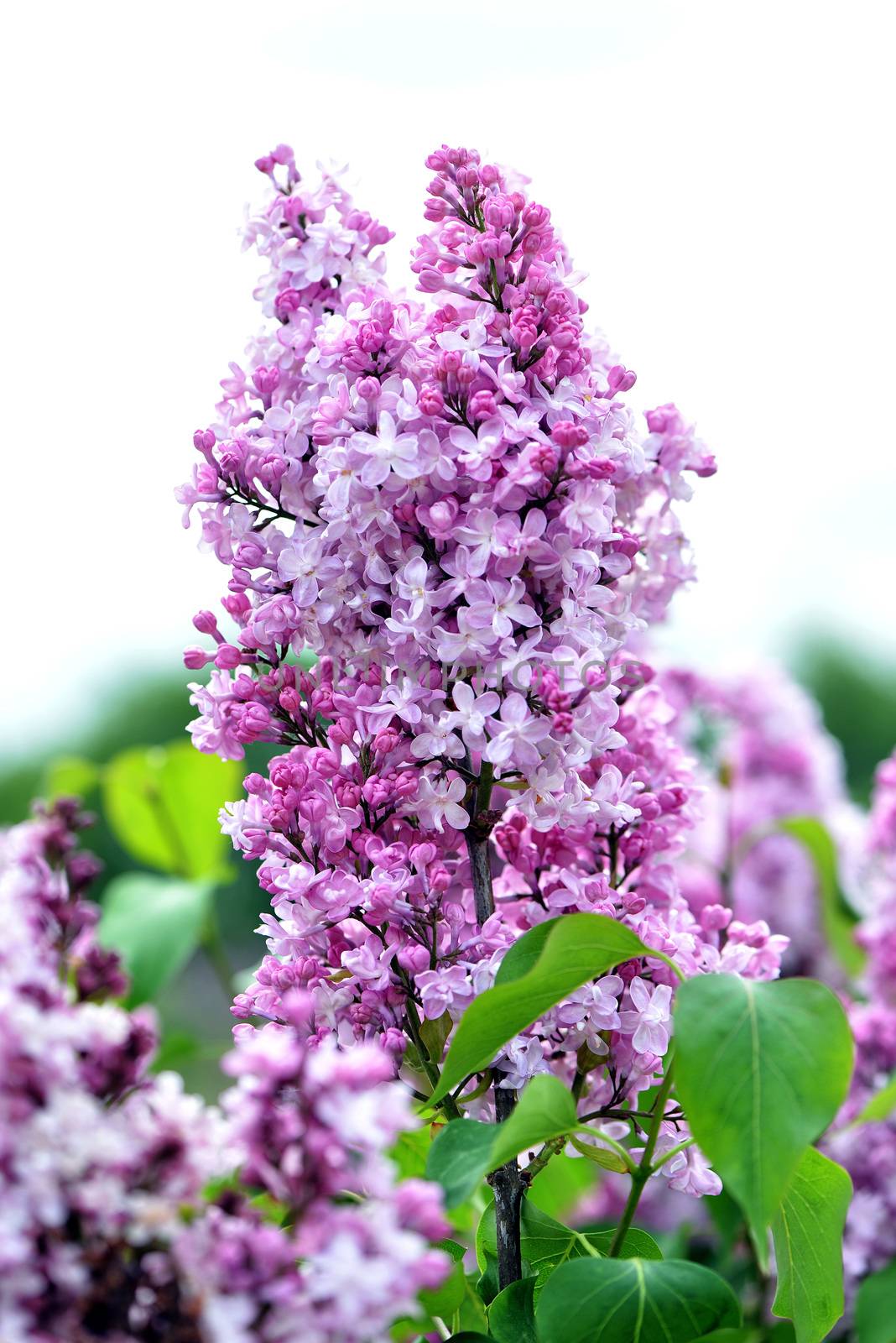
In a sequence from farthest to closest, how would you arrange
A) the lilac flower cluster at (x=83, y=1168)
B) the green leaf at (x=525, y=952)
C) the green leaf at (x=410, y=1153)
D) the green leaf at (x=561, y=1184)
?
the green leaf at (x=561, y=1184) < the green leaf at (x=410, y=1153) < the green leaf at (x=525, y=952) < the lilac flower cluster at (x=83, y=1168)

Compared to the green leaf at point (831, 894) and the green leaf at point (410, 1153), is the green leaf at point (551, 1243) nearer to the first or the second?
the green leaf at point (410, 1153)

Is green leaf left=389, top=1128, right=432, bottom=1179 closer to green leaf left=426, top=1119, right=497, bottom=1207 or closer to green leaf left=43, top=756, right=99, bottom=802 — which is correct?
green leaf left=426, top=1119, right=497, bottom=1207

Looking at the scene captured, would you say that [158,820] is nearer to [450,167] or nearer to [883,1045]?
[883,1045]

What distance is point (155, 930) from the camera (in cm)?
152

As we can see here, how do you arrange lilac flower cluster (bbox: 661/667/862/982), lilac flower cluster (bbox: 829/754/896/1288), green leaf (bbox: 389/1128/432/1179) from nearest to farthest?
1. green leaf (bbox: 389/1128/432/1179)
2. lilac flower cluster (bbox: 829/754/896/1288)
3. lilac flower cluster (bbox: 661/667/862/982)

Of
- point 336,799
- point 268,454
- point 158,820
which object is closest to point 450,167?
point 268,454

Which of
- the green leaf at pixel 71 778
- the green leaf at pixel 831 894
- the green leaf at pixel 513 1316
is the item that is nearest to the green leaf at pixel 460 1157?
the green leaf at pixel 513 1316

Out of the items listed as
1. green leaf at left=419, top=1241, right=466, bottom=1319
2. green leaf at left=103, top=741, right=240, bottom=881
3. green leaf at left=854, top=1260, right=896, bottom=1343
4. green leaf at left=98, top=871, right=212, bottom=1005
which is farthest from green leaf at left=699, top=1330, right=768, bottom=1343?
green leaf at left=103, top=741, right=240, bottom=881

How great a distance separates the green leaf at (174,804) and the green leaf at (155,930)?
7 centimetres

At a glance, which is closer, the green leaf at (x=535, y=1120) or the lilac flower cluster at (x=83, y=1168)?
the lilac flower cluster at (x=83, y=1168)

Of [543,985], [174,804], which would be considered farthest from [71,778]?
[543,985]

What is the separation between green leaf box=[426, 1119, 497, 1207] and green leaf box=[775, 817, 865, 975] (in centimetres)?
100

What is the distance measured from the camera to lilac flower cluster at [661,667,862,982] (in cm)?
196

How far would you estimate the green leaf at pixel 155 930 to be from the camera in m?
1.46
